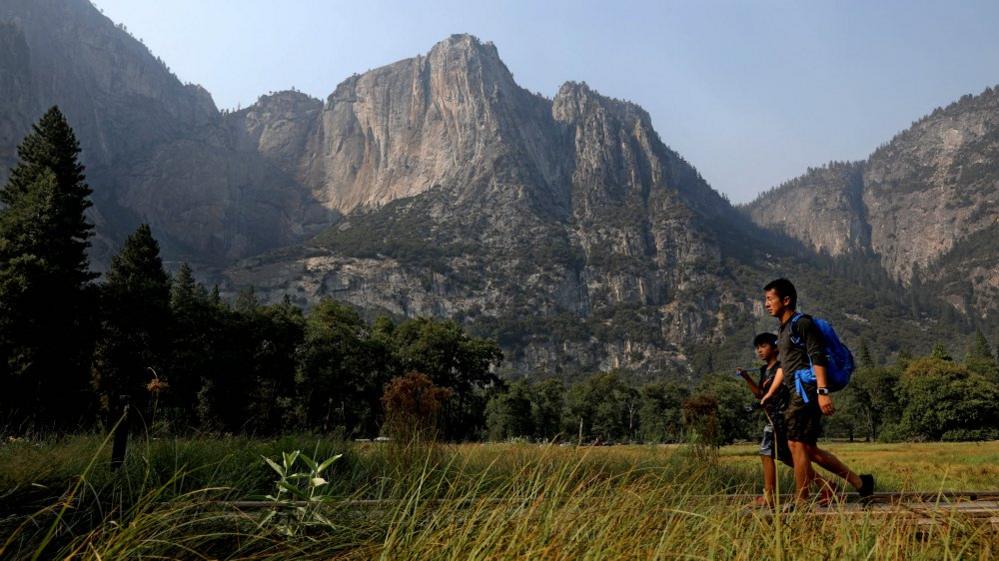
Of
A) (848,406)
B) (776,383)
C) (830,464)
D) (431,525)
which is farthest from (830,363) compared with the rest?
(848,406)

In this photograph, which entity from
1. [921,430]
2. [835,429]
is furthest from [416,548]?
[835,429]

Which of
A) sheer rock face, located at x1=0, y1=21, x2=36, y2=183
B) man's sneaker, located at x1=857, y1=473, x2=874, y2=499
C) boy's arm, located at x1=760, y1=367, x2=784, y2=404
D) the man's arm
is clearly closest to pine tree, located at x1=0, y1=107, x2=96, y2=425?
boy's arm, located at x1=760, y1=367, x2=784, y2=404

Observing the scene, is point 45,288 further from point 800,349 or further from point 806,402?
point 806,402

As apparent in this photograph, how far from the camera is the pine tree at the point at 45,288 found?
1069 inches

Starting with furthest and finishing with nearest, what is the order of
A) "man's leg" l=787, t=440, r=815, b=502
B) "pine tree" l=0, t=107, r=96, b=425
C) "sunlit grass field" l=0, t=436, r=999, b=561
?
"pine tree" l=0, t=107, r=96, b=425, "man's leg" l=787, t=440, r=815, b=502, "sunlit grass field" l=0, t=436, r=999, b=561

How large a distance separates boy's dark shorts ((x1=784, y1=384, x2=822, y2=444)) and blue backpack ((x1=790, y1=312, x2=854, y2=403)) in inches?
1.9

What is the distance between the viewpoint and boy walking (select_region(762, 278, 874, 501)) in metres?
5.74

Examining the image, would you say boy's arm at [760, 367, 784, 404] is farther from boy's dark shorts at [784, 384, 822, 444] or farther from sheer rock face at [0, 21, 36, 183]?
sheer rock face at [0, 21, 36, 183]

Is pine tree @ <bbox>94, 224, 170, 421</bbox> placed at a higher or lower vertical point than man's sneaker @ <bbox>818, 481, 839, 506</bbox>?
higher

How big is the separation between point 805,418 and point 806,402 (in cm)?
15

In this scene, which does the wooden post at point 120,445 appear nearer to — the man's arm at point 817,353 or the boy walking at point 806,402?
the boy walking at point 806,402

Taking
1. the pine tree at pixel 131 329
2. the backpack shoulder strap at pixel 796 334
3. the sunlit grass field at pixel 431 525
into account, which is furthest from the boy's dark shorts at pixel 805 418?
the pine tree at pixel 131 329

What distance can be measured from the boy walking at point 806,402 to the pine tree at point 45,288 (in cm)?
2801

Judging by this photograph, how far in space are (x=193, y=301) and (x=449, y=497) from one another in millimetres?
43525
